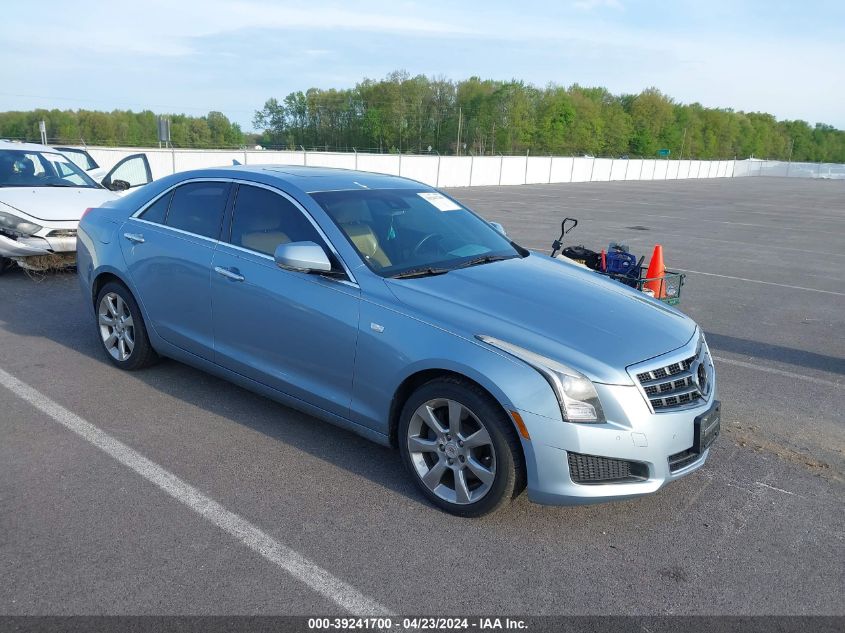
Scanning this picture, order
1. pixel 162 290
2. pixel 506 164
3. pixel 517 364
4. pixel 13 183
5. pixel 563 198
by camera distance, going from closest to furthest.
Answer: pixel 517 364 < pixel 162 290 < pixel 13 183 < pixel 563 198 < pixel 506 164

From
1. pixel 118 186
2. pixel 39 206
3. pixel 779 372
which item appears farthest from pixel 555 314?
pixel 118 186

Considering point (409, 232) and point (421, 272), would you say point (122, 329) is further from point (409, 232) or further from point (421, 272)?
point (421, 272)

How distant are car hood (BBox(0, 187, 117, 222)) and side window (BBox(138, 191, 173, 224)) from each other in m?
3.80

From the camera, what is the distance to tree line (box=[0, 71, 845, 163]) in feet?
345

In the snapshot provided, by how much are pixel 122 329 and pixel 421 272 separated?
2748 millimetres

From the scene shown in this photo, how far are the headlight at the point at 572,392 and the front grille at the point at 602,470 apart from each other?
184 mm

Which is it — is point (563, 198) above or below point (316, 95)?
below

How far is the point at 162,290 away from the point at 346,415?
192 centimetres

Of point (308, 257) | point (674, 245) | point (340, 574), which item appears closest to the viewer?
point (340, 574)

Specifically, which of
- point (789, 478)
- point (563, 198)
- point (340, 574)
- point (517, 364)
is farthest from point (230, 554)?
point (563, 198)

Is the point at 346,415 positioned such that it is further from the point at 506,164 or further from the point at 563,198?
the point at 506,164

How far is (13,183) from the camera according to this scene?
9250 mm

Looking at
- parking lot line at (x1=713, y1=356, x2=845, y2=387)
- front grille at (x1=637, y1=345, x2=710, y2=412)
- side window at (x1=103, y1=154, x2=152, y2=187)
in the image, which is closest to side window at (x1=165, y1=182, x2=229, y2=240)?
front grille at (x1=637, y1=345, x2=710, y2=412)

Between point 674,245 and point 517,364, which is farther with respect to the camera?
point 674,245
